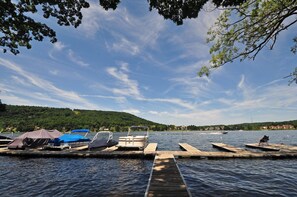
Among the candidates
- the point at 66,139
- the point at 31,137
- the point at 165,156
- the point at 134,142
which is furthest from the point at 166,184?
the point at 31,137

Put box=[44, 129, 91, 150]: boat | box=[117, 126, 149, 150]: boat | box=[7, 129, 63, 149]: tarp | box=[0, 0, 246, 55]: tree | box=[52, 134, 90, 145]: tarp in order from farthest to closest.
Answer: box=[52, 134, 90, 145]: tarp
box=[44, 129, 91, 150]: boat
box=[7, 129, 63, 149]: tarp
box=[117, 126, 149, 150]: boat
box=[0, 0, 246, 55]: tree

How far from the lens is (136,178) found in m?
13.2

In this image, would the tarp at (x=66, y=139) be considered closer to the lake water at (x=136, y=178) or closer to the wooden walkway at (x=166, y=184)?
the lake water at (x=136, y=178)

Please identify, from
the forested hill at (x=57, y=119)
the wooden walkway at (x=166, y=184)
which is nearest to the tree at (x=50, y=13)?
the wooden walkway at (x=166, y=184)

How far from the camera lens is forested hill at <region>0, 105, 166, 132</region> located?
455 feet

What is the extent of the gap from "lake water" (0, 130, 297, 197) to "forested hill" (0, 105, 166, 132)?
124m

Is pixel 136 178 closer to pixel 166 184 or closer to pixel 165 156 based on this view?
pixel 166 184

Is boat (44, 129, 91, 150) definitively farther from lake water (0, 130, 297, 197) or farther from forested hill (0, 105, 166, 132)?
forested hill (0, 105, 166, 132)

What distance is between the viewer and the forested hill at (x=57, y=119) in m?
139

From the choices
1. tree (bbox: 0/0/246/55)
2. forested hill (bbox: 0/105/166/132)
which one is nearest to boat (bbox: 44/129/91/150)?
tree (bbox: 0/0/246/55)

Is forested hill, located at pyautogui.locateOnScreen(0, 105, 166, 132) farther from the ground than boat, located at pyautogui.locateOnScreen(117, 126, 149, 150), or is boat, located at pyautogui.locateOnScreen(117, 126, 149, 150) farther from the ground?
forested hill, located at pyautogui.locateOnScreen(0, 105, 166, 132)

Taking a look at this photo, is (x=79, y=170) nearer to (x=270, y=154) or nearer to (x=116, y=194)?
(x=116, y=194)

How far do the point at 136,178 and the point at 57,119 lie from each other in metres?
158

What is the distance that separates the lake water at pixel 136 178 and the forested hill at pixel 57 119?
124m
